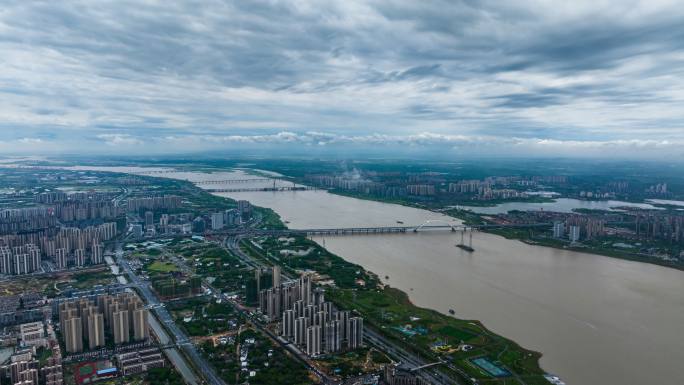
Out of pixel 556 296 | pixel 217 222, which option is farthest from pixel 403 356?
pixel 217 222

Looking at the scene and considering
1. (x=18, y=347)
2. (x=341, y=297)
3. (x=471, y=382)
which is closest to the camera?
(x=471, y=382)

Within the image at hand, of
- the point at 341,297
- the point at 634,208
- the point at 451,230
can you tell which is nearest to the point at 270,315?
the point at 341,297

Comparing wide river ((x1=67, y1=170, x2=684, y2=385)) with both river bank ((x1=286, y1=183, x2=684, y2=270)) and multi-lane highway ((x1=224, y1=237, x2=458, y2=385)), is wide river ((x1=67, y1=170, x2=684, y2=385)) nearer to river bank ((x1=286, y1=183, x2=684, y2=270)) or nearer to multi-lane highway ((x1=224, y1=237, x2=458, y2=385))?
river bank ((x1=286, y1=183, x2=684, y2=270))

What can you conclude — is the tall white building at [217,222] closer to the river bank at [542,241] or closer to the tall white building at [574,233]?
the river bank at [542,241]

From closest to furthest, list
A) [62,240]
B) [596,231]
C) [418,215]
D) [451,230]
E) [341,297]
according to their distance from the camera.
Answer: [341,297] < [62,240] < [596,231] < [451,230] < [418,215]

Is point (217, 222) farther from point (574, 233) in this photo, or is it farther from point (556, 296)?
point (574, 233)

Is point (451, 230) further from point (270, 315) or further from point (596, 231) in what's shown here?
point (270, 315)

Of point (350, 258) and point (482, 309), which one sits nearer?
point (482, 309)

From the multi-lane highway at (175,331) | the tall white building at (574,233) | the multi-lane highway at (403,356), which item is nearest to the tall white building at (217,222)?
the multi-lane highway at (175,331)
